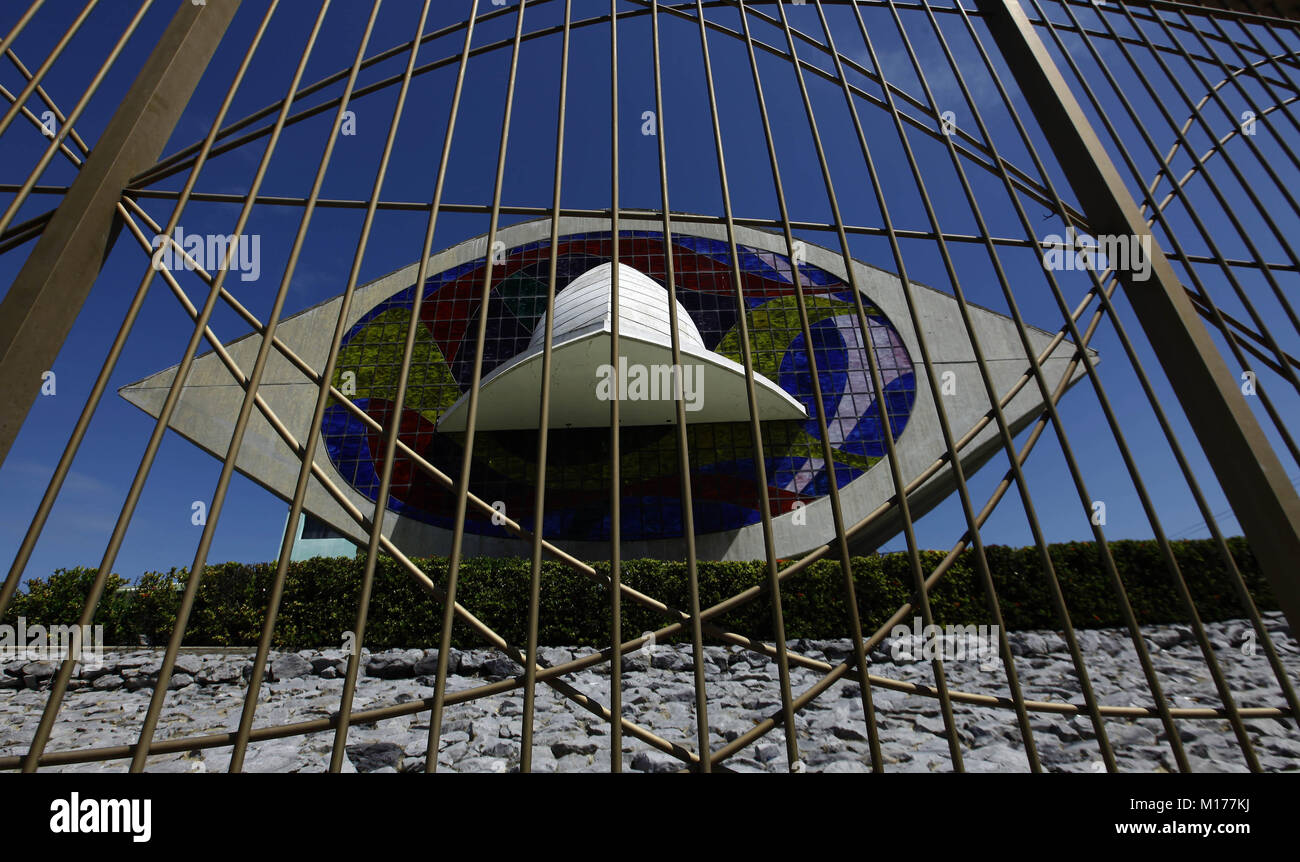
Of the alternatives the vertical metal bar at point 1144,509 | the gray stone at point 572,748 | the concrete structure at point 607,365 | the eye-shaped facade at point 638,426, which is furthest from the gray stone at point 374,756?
the eye-shaped facade at point 638,426

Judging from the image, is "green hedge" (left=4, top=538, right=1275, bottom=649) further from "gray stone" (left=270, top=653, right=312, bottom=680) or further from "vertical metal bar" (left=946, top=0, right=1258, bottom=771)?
"vertical metal bar" (left=946, top=0, right=1258, bottom=771)

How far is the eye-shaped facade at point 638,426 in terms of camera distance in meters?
15.0

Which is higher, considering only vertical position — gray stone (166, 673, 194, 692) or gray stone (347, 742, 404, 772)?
gray stone (166, 673, 194, 692)

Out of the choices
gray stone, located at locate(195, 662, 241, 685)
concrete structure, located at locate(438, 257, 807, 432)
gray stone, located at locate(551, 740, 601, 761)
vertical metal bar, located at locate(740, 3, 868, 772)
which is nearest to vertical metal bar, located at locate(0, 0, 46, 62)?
vertical metal bar, located at locate(740, 3, 868, 772)

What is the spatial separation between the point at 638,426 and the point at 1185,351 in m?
13.9

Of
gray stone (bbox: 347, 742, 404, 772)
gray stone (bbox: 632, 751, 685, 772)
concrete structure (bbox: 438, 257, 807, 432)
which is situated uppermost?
concrete structure (bbox: 438, 257, 807, 432)

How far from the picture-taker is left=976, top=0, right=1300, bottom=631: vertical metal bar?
163cm

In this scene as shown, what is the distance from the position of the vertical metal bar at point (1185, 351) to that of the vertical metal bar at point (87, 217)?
3146mm

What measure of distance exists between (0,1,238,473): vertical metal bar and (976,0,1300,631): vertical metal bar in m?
3.15

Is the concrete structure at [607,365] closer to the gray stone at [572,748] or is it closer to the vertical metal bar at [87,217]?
the gray stone at [572,748]

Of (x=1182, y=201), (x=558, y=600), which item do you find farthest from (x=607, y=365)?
(x=1182, y=201)

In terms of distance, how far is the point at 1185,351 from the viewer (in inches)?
72.0

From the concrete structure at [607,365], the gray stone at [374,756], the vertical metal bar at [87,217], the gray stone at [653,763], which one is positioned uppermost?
the concrete structure at [607,365]
